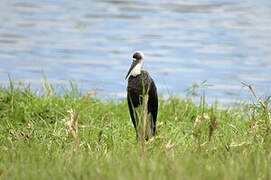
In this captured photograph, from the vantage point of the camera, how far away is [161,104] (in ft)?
25.5

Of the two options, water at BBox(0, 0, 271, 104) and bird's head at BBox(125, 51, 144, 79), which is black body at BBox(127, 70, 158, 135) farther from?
water at BBox(0, 0, 271, 104)

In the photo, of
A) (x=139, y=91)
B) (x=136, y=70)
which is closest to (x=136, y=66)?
(x=136, y=70)

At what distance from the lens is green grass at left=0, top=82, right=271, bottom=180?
10.8ft

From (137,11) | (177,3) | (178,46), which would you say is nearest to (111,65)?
(178,46)

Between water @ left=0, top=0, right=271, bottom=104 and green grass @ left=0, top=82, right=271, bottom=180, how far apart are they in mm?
2834

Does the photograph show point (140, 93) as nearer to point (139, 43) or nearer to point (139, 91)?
point (139, 91)

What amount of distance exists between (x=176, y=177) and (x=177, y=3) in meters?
21.3

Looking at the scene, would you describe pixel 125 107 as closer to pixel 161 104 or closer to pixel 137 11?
pixel 161 104

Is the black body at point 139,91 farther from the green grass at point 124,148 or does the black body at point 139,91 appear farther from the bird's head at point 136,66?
the green grass at point 124,148

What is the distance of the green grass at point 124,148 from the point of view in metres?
3.28

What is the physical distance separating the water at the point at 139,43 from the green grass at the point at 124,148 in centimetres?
283

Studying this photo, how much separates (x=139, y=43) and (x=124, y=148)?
458 inches

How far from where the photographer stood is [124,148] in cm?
446

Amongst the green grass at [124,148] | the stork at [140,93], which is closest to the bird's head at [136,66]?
the stork at [140,93]
